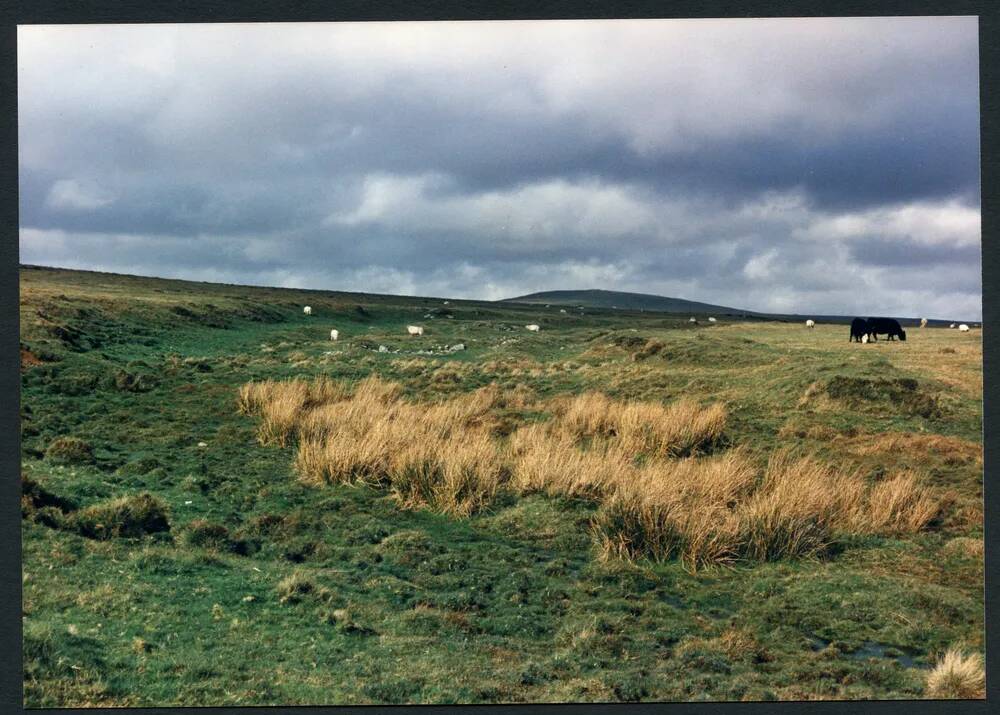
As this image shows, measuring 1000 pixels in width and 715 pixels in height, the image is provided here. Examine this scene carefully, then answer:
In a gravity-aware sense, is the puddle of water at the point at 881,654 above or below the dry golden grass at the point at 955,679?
above

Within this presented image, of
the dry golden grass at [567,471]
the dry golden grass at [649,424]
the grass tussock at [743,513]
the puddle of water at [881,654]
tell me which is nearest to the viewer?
the puddle of water at [881,654]

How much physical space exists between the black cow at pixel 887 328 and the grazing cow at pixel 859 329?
120 millimetres

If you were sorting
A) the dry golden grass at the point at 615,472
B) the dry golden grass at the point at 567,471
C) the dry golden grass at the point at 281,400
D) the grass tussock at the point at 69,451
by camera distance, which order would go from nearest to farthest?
the dry golden grass at the point at 615,472
the dry golden grass at the point at 567,471
the grass tussock at the point at 69,451
the dry golden grass at the point at 281,400

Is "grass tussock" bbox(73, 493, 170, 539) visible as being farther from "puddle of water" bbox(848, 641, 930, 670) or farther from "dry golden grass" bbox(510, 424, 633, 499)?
"puddle of water" bbox(848, 641, 930, 670)

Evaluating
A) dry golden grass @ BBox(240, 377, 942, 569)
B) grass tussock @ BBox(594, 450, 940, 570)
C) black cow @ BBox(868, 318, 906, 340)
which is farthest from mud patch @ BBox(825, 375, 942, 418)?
black cow @ BBox(868, 318, 906, 340)

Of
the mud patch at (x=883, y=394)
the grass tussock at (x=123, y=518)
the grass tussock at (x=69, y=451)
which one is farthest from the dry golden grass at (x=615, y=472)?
the mud patch at (x=883, y=394)

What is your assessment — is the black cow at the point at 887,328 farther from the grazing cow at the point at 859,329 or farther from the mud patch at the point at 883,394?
the mud patch at the point at 883,394

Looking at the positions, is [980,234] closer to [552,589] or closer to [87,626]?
[552,589]

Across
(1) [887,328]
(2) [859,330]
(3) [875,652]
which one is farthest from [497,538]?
(2) [859,330]

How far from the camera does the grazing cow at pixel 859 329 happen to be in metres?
18.0

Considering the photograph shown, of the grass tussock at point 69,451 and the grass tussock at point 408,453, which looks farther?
the grass tussock at point 69,451

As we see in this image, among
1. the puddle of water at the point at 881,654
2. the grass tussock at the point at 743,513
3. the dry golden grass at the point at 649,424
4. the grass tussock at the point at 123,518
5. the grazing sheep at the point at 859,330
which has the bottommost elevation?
the puddle of water at the point at 881,654

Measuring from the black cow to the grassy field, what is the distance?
352 centimetres

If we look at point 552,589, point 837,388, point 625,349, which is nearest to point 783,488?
point 552,589
